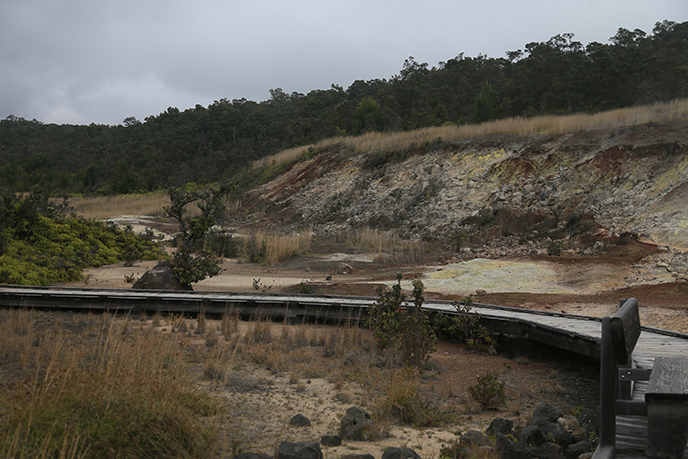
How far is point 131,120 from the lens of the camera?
90.5 meters

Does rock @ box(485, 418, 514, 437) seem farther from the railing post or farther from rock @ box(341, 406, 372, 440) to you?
the railing post

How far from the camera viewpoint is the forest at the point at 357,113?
1393 inches

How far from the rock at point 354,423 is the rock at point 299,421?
325mm

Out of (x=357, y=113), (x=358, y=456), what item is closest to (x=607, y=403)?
(x=358, y=456)

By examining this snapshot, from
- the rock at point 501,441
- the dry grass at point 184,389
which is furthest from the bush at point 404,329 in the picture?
the rock at point 501,441

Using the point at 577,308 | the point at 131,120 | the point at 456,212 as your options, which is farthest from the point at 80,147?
the point at 577,308

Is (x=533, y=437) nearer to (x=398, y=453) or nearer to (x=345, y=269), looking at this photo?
(x=398, y=453)

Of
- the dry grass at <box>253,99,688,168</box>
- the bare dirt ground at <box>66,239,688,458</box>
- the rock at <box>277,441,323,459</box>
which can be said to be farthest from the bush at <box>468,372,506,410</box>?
the dry grass at <box>253,99,688,168</box>

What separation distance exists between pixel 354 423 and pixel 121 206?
121 ft

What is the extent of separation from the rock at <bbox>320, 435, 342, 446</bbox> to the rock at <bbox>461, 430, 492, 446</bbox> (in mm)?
974

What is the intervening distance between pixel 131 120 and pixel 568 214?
272 feet

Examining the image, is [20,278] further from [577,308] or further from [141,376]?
[577,308]

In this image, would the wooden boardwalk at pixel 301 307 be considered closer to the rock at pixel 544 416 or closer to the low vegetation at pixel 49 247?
the rock at pixel 544 416

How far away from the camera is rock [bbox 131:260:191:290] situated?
1252 centimetres
